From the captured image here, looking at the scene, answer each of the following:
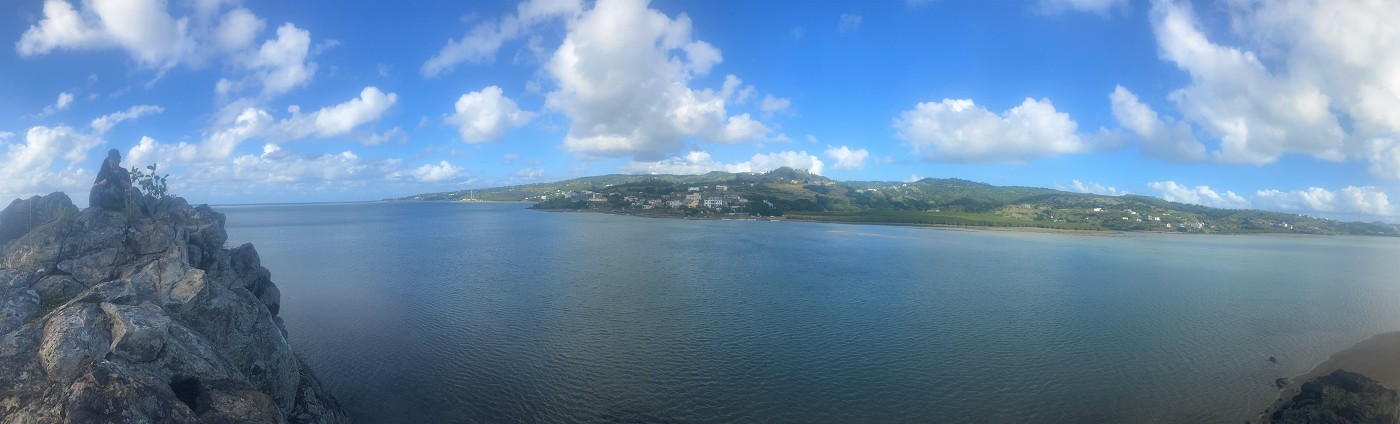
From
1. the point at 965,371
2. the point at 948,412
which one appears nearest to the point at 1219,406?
the point at 965,371

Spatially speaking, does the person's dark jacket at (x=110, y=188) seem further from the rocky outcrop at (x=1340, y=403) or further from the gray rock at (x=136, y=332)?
the rocky outcrop at (x=1340, y=403)

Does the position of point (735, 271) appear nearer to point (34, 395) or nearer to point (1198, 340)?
point (1198, 340)

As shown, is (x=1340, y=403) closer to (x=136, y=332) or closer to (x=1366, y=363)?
(x=1366, y=363)

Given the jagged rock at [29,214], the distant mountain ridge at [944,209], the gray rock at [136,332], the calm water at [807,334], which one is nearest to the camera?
the gray rock at [136,332]

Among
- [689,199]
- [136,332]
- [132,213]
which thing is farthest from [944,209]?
[136,332]

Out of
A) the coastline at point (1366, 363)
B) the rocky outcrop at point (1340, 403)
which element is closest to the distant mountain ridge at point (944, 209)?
the coastline at point (1366, 363)

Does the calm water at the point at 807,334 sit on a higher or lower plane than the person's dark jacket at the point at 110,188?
lower
